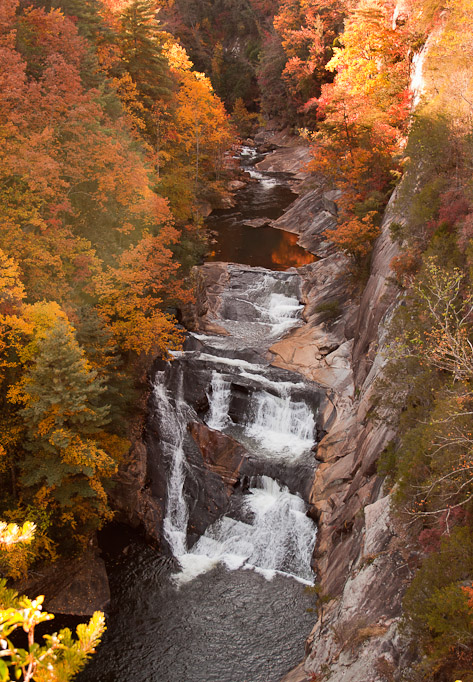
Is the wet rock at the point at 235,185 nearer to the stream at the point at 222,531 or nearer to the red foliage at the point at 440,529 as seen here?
the stream at the point at 222,531

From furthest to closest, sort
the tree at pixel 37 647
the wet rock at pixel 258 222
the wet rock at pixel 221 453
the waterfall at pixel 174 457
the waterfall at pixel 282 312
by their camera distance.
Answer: the wet rock at pixel 258 222 < the waterfall at pixel 282 312 < the wet rock at pixel 221 453 < the waterfall at pixel 174 457 < the tree at pixel 37 647

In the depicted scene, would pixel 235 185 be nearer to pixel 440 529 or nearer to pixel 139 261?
pixel 139 261

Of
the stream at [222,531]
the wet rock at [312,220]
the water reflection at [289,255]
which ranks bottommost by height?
the stream at [222,531]

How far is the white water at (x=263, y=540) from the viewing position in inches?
699

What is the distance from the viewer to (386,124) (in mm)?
25828

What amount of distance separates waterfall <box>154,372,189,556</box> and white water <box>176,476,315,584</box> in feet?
2.97

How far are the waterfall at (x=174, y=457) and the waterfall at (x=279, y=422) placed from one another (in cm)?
307

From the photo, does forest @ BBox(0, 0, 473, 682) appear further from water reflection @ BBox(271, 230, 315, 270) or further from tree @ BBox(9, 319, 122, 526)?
water reflection @ BBox(271, 230, 315, 270)

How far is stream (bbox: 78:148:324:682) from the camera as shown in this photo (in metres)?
15.0

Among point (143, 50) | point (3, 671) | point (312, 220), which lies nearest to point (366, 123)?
point (312, 220)

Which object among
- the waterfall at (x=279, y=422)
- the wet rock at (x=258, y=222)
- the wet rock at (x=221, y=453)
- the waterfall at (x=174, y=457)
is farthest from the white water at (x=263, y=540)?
the wet rock at (x=258, y=222)

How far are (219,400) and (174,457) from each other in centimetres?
332

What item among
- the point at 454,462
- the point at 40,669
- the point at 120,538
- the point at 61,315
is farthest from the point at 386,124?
the point at 40,669

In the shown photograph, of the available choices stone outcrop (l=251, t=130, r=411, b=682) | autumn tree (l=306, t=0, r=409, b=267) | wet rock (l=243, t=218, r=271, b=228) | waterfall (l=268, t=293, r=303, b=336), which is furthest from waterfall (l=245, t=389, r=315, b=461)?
wet rock (l=243, t=218, r=271, b=228)
